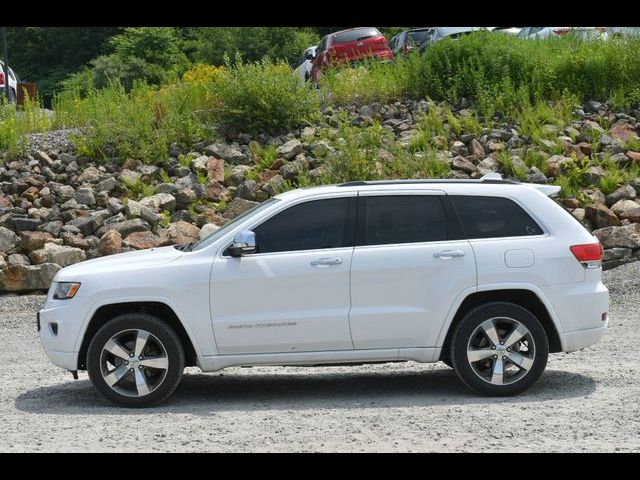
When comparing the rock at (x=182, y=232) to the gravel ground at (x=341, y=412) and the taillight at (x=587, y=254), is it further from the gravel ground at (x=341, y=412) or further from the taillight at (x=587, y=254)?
the taillight at (x=587, y=254)

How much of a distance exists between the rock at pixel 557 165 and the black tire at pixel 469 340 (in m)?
8.05

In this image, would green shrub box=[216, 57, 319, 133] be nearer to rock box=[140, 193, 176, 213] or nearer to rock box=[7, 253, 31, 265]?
rock box=[140, 193, 176, 213]

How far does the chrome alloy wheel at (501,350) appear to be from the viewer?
8.66m

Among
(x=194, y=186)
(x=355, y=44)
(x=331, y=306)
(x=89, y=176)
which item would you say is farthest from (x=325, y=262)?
(x=355, y=44)

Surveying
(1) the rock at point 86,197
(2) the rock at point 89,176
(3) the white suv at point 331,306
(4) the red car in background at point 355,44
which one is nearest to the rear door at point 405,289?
(3) the white suv at point 331,306

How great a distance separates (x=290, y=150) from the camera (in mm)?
17328

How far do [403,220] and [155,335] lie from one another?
2.20 meters

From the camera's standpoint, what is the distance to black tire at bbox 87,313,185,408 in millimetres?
8586

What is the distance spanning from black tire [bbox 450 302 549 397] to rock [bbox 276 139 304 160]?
900cm

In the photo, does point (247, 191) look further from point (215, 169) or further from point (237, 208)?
point (215, 169)

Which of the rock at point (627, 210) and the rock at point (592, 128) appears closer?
the rock at point (627, 210)

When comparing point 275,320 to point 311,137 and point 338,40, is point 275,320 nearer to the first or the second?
point 311,137

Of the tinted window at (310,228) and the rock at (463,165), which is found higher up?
the rock at (463,165)

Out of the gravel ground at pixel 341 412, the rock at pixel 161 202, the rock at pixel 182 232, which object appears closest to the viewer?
the gravel ground at pixel 341 412
